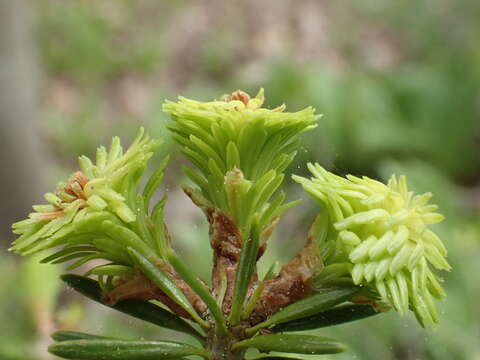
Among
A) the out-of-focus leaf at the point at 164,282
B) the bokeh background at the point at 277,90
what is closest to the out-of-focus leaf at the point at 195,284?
the out-of-focus leaf at the point at 164,282

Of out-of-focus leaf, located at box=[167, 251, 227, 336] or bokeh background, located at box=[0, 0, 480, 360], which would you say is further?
bokeh background, located at box=[0, 0, 480, 360]

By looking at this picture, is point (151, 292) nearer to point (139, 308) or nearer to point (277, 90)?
point (139, 308)

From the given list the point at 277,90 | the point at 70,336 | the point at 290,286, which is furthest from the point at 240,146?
the point at 277,90

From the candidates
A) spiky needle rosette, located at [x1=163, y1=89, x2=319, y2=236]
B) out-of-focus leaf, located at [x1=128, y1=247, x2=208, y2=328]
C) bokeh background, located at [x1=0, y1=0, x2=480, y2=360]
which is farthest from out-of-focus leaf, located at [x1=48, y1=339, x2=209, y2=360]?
bokeh background, located at [x1=0, y1=0, x2=480, y2=360]

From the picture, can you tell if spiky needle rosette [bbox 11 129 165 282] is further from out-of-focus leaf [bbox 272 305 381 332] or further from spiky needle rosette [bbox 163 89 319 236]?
out-of-focus leaf [bbox 272 305 381 332]

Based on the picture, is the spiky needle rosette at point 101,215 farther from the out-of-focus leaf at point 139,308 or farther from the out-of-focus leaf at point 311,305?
the out-of-focus leaf at point 311,305
